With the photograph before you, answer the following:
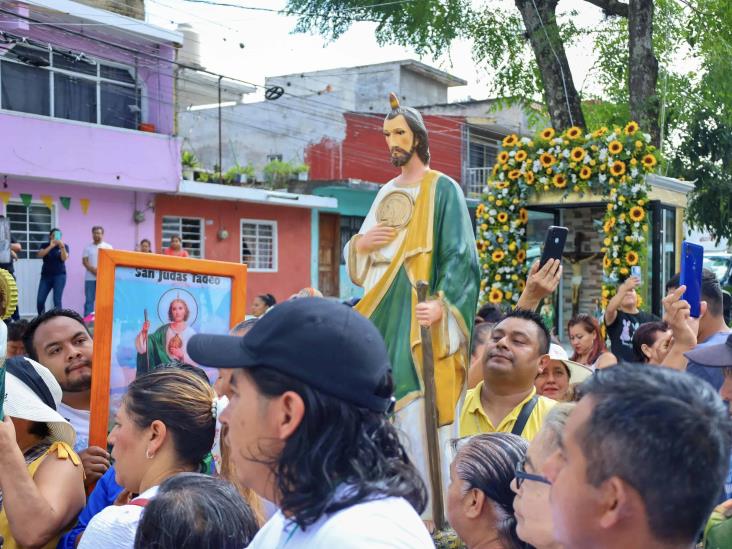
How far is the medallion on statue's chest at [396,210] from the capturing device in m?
4.56

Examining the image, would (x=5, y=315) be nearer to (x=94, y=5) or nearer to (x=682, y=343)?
(x=682, y=343)

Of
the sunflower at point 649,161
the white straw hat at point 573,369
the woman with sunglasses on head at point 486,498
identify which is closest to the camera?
the woman with sunglasses on head at point 486,498

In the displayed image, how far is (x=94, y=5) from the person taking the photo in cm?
1831

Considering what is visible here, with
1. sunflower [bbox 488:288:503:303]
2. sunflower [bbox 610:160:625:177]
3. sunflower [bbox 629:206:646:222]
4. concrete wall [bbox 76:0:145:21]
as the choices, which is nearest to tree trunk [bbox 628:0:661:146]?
sunflower [bbox 610:160:625:177]

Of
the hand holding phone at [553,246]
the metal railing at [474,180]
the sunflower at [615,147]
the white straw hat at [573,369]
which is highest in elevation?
the metal railing at [474,180]

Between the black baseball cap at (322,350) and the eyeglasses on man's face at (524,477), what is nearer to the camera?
the black baseball cap at (322,350)

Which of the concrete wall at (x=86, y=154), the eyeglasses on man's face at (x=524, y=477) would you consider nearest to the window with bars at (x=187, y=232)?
the concrete wall at (x=86, y=154)

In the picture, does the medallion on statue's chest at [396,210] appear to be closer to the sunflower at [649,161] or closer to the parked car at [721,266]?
the sunflower at [649,161]

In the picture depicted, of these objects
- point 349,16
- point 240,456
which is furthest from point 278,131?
point 240,456

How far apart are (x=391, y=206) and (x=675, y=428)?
325 cm

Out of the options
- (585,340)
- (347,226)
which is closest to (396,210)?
(585,340)

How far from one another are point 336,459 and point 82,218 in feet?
55.4

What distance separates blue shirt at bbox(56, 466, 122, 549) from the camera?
2.85m

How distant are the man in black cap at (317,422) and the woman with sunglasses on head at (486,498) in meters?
0.82
